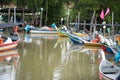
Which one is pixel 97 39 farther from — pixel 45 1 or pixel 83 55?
pixel 45 1

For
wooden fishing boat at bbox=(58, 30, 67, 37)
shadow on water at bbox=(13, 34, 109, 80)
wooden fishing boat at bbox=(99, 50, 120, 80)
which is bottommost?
wooden fishing boat at bbox=(58, 30, 67, 37)

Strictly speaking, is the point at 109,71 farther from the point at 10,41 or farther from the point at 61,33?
the point at 61,33

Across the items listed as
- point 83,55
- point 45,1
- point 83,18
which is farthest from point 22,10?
point 83,55

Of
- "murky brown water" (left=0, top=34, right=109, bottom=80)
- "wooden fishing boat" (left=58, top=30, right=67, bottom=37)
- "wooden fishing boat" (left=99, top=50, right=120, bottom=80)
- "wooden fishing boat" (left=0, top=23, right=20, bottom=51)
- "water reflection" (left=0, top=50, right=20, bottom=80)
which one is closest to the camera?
"wooden fishing boat" (left=99, top=50, right=120, bottom=80)

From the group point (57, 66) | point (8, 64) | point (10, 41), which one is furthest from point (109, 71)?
point (10, 41)

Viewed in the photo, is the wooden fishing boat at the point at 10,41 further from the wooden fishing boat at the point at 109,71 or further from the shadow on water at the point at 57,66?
the wooden fishing boat at the point at 109,71

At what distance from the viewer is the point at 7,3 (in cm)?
6366

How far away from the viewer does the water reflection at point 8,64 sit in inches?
702

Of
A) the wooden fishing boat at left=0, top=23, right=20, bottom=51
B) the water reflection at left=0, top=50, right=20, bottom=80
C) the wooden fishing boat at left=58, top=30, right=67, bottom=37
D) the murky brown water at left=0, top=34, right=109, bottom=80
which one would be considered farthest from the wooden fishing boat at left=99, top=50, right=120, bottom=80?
the wooden fishing boat at left=58, top=30, right=67, bottom=37

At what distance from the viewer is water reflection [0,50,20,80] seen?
17834 millimetres

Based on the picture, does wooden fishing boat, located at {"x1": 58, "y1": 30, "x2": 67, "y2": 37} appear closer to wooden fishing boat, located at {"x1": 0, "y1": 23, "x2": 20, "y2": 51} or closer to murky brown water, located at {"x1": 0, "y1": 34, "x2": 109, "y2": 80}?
wooden fishing boat, located at {"x1": 0, "y1": 23, "x2": 20, "y2": 51}

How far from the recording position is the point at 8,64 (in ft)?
72.3

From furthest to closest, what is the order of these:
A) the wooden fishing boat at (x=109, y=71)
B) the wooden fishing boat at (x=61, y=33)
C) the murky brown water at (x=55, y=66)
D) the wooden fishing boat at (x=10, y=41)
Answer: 1. the wooden fishing boat at (x=61, y=33)
2. the wooden fishing boat at (x=10, y=41)
3. the murky brown water at (x=55, y=66)
4. the wooden fishing boat at (x=109, y=71)

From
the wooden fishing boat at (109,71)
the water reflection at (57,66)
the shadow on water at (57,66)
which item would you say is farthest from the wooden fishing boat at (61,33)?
the wooden fishing boat at (109,71)
